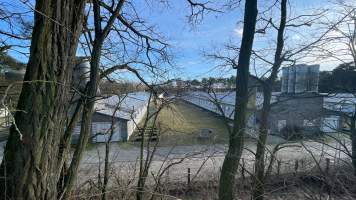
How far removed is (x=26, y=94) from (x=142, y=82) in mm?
3584

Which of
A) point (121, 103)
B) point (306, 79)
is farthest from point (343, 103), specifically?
point (121, 103)

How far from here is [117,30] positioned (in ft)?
19.0

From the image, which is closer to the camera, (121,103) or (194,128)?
(121,103)

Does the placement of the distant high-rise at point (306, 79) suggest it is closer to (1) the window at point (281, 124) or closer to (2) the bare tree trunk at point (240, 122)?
(1) the window at point (281, 124)

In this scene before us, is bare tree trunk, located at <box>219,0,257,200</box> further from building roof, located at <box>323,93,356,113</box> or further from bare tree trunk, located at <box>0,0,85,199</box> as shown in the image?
building roof, located at <box>323,93,356,113</box>

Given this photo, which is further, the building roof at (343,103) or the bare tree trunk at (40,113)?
the building roof at (343,103)

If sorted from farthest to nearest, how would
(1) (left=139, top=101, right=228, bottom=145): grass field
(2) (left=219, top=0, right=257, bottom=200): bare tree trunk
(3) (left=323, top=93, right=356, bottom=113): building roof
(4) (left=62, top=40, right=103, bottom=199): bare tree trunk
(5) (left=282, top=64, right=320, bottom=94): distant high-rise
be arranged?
(1) (left=139, top=101, right=228, bottom=145): grass field < (5) (left=282, top=64, right=320, bottom=94): distant high-rise < (3) (left=323, top=93, right=356, bottom=113): building roof < (2) (left=219, top=0, right=257, bottom=200): bare tree trunk < (4) (left=62, top=40, right=103, bottom=199): bare tree trunk

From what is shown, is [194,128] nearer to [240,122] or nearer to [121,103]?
[240,122]

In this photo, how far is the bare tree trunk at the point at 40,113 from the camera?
103 inches

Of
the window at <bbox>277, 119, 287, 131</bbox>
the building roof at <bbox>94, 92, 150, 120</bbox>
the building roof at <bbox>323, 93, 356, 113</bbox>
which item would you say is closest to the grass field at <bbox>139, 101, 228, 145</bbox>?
the building roof at <bbox>94, 92, 150, 120</bbox>

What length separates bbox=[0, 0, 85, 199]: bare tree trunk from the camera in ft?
8.55

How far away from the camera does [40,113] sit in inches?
106

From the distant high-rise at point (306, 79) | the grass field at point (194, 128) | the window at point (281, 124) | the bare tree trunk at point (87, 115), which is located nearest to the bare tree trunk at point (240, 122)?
the bare tree trunk at point (87, 115)

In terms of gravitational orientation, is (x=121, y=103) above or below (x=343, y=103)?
below
